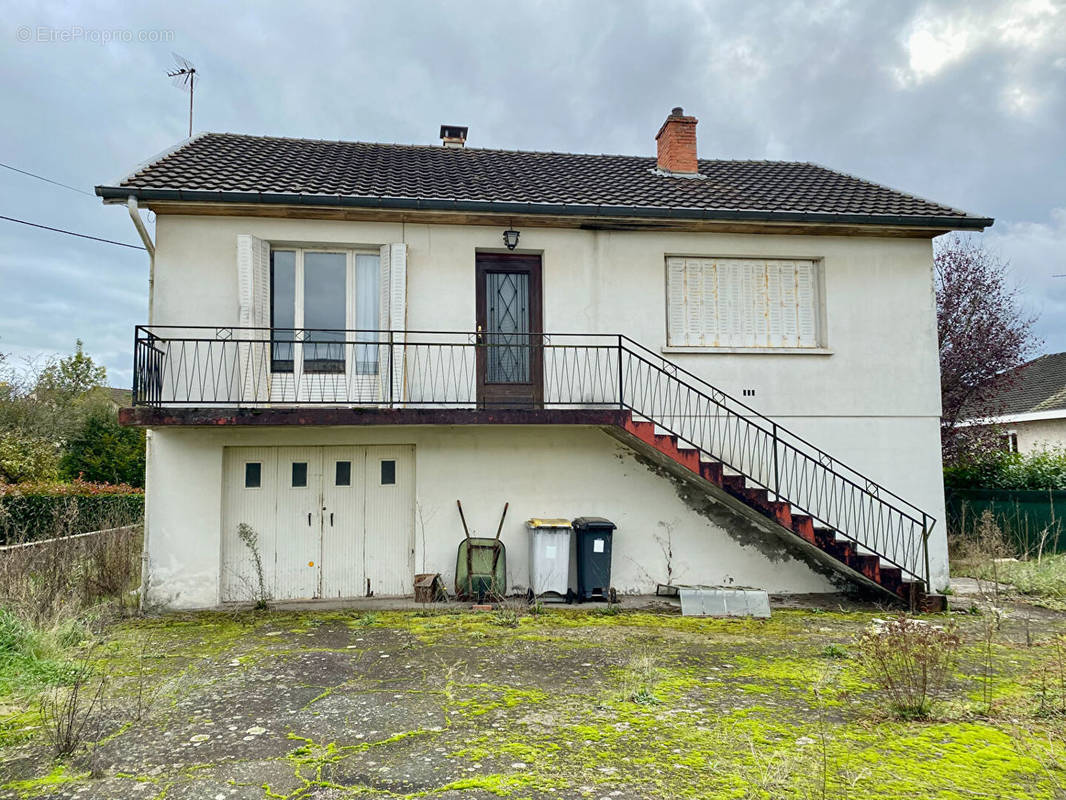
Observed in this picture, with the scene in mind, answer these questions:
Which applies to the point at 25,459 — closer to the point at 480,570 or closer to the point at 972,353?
the point at 480,570

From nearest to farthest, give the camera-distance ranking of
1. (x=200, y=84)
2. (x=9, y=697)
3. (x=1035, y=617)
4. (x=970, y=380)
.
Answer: (x=9, y=697) < (x=1035, y=617) < (x=200, y=84) < (x=970, y=380)

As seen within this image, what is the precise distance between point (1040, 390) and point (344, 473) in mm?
21784

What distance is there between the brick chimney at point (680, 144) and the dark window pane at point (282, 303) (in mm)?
6861

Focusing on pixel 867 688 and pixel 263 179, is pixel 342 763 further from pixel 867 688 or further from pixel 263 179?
pixel 263 179

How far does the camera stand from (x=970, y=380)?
599 inches

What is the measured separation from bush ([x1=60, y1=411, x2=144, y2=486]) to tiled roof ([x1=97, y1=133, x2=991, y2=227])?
11510mm

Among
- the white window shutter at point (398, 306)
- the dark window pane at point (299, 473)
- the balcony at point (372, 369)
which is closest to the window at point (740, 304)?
the balcony at point (372, 369)

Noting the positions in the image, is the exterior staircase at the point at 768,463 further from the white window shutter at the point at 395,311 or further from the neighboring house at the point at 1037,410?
the neighboring house at the point at 1037,410

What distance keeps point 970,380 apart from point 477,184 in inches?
A: 463

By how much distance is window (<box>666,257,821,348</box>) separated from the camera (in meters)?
10.5

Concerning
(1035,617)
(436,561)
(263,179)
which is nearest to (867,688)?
(1035,617)

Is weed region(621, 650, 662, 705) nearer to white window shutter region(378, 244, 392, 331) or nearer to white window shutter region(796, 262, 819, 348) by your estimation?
white window shutter region(378, 244, 392, 331)

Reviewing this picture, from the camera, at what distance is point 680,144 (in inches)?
491

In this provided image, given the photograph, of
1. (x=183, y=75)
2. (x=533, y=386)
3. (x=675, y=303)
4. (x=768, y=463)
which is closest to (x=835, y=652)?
(x=768, y=463)
